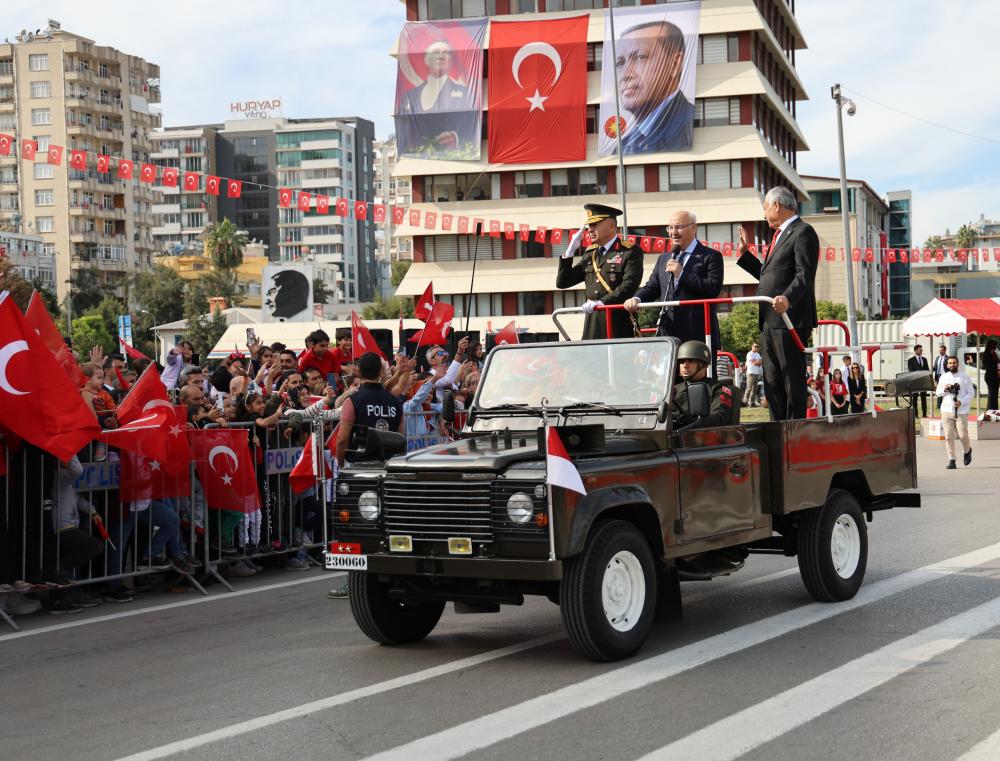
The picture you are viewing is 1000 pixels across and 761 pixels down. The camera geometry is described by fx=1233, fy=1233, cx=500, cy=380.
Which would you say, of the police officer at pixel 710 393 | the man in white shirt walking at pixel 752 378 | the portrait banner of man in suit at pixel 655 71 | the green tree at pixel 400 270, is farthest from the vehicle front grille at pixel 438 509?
the green tree at pixel 400 270

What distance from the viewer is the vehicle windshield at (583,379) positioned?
7.99 metres

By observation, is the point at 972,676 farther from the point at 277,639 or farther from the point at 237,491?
the point at 237,491

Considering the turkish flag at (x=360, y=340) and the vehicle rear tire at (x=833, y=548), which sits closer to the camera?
the vehicle rear tire at (x=833, y=548)

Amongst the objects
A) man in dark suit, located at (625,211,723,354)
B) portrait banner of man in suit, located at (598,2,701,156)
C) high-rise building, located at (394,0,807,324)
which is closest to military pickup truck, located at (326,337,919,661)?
man in dark suit, located at (625,211,723,354)

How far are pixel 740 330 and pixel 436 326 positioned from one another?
39.9m

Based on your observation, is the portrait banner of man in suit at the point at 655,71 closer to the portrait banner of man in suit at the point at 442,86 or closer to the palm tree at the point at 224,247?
the portrait banner of man in suit at the point at 442,86

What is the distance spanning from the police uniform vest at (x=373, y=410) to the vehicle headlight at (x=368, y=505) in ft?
7.48

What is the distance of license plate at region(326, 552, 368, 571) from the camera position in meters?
7.29

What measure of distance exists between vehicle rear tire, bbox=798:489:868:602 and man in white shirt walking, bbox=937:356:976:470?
41.2 ft

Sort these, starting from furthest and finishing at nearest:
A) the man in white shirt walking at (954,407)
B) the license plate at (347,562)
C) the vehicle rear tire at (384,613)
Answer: the man in white shirt walking at (954,407) < the vehicle rear tire at (384,613) < the license plate at (347,562)

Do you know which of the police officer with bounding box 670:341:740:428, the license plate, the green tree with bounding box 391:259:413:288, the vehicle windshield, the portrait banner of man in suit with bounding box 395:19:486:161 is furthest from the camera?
the green tree with bounding box 391:259:413:288

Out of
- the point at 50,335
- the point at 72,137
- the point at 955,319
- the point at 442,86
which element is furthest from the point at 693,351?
the point at 72,137

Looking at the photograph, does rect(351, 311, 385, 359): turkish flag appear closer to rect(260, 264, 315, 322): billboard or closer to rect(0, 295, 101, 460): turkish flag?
rect(0, 295, 101, 460): turkish flag

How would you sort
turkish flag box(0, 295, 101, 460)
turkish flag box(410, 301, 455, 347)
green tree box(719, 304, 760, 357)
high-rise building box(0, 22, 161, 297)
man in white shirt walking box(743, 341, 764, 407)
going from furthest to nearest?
high-rise building box(0, 22, 161, 297), green tree box(719, 304, 760, 357), man in white shirt walking box(743, 341, 764, 407), turkish flag box(410, 301, 455, 347), turkish flag box(0, 295, 101, 460)
